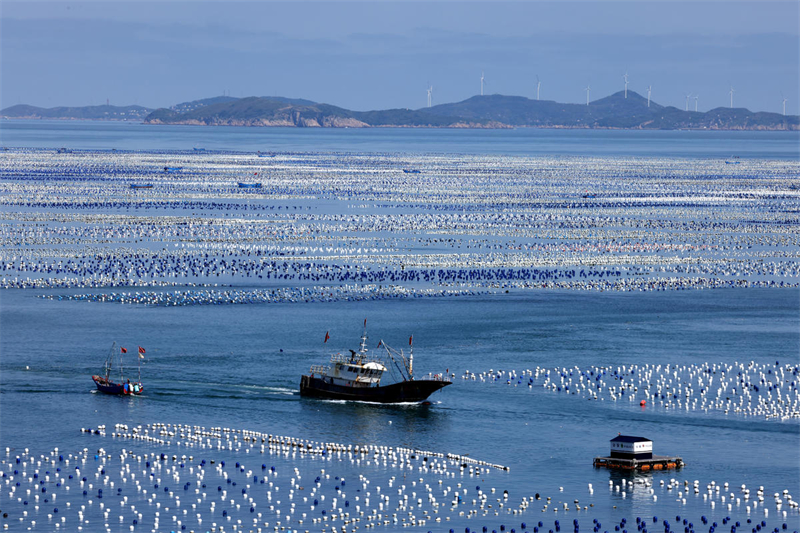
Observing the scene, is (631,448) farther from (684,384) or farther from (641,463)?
(684,384)

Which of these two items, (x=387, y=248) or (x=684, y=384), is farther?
(x=387, y=248)

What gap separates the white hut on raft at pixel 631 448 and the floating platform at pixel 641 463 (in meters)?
0.30

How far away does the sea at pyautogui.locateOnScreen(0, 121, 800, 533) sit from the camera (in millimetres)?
59094

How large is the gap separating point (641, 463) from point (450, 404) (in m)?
16.3

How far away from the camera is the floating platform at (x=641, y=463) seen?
6412 cm

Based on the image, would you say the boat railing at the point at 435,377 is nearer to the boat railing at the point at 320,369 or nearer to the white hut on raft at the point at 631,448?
the boat railing at the point at 320,369

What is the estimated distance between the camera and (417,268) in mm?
133625

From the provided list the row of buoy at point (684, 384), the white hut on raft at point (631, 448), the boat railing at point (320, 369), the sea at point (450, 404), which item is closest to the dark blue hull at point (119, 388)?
the sea at point (450, 404)

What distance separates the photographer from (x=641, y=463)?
6406 cm

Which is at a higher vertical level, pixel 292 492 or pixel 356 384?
pixel 356 384

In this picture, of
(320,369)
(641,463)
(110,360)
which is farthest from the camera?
(110,360)

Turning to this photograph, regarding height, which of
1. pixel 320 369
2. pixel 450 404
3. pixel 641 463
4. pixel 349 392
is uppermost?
pixel 320 369

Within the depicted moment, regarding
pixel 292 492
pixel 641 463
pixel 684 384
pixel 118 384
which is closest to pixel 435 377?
pixel 684 384

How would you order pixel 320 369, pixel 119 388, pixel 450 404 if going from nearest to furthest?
pixel 450 404 → pixel 119 388 → pixel 320 369
